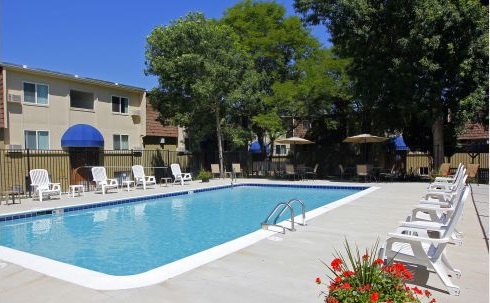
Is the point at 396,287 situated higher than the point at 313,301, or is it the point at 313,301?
the point at 396,287

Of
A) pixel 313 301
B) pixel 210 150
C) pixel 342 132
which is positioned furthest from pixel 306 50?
pixel 313 301

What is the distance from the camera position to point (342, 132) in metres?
25.4

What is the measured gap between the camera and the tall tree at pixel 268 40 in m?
25.2

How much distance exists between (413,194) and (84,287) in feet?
39.6

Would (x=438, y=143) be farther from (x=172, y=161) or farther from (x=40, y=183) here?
(x=40, y=183)

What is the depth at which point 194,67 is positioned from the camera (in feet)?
72.9

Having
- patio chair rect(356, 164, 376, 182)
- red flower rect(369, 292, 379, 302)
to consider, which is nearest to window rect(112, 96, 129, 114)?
patio chair rect(356, 164, 376, 182)

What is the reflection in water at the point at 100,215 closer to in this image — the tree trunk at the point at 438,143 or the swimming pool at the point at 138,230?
the swimming pool at the point at 138,230

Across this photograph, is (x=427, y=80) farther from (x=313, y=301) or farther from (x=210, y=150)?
(x=313, y=301)

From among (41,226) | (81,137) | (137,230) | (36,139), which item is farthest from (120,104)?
(137,230)

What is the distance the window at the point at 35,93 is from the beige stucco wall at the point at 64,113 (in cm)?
21

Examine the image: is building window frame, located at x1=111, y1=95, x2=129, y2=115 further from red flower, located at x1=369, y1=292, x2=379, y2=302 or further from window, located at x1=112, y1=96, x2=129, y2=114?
red flower, located at x1=369, y1=292, x2=379, y2=302

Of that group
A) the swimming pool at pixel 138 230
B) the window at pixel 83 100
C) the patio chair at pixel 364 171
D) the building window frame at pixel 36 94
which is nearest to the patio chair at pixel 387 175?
the patio chair at pixel 364 171

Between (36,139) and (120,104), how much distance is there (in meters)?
5.87
